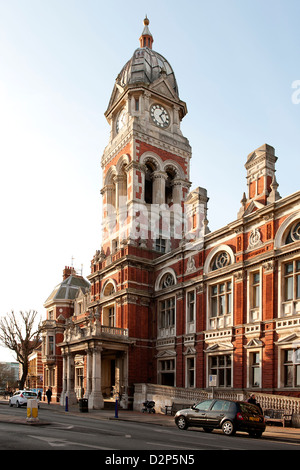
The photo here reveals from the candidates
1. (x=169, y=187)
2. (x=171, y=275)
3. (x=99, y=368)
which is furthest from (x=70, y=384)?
(x=169, y=187)

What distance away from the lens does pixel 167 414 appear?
99.9 feet

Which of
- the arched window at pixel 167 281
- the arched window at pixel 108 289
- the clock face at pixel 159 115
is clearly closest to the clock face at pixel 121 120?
the clock face at pixel 159 115

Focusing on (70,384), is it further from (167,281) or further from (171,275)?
(171,275)

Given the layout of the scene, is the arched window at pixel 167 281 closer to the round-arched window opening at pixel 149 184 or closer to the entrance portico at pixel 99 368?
the entrance portico at pixel 99 368

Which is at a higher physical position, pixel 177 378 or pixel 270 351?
pixel 270 351

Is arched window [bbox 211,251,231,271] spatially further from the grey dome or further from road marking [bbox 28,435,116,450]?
the grey dome

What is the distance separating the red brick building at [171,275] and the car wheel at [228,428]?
29.0 ft

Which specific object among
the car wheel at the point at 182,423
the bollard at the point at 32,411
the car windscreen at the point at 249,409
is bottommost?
the car wheel at the point at 182,423

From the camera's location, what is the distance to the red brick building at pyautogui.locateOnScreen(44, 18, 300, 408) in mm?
27938

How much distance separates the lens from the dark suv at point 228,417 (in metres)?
18.0

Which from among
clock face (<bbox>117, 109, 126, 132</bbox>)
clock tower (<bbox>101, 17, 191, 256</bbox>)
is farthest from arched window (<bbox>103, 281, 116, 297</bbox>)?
clock face (<bbox>117, 109, 126, 132</bbox>)
